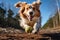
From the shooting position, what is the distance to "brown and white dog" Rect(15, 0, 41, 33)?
614cm

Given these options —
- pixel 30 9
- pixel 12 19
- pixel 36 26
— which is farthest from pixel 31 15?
pixel 12 19

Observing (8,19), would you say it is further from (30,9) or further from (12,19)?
(30,9)

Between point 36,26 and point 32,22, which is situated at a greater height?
point 32,22

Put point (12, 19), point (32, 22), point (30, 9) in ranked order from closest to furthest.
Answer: point (30, 9) < point (32, 22) < point (12, 19)

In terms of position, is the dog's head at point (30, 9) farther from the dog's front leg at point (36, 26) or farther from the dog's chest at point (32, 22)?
the dog's front leg at point (36, 26)

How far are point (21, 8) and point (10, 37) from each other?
0.79 m

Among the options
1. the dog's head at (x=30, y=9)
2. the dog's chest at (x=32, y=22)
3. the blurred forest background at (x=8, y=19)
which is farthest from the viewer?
the blurred forest background at (x=8, y=19)

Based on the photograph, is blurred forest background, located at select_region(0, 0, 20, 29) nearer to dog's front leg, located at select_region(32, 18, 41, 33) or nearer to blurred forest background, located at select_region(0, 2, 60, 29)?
blurred forest background, located at select_region(0, 2, 60, 29)

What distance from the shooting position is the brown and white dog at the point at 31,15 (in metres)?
6.14

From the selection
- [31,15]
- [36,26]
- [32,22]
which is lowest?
[36,26]

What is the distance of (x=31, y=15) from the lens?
20.2 ft

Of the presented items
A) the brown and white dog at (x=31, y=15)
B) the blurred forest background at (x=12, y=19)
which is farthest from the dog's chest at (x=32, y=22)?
the blurred forest background at (x=12, y=19)

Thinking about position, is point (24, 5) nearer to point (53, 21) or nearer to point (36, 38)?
point (36, 38)

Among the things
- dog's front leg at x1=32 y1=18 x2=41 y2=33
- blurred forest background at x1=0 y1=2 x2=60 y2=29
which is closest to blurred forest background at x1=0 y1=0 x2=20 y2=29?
blurred forest background at x1=0 y1=2 x2=60 y2=29
